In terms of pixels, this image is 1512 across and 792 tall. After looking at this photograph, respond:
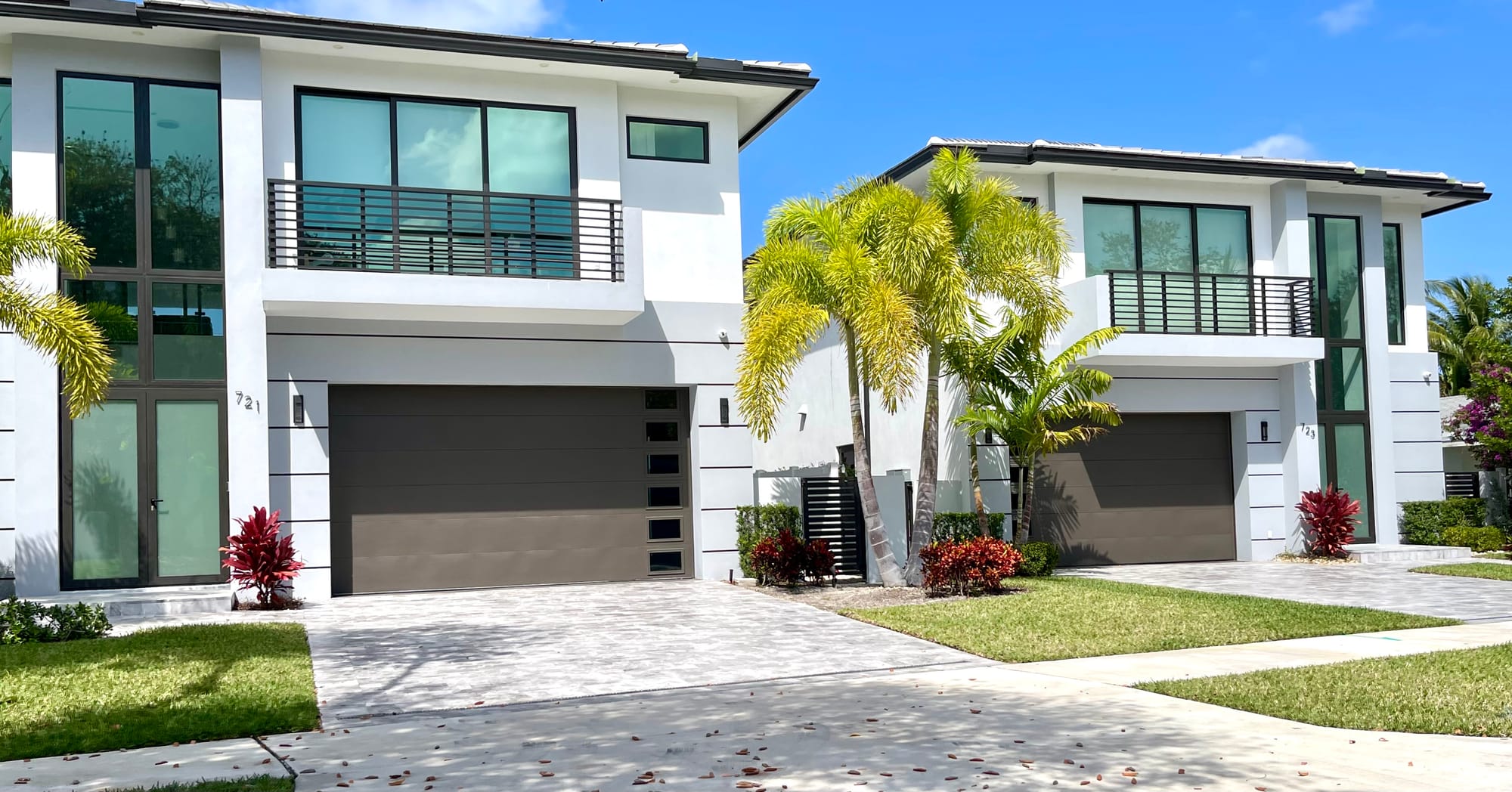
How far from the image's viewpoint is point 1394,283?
75.0 ft

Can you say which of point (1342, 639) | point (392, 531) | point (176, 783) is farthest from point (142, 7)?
point (1342, 639)

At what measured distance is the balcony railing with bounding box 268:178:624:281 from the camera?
15.5m

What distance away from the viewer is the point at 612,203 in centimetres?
1636

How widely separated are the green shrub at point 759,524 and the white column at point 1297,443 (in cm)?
924

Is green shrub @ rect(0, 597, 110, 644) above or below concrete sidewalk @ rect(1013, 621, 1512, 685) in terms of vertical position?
above

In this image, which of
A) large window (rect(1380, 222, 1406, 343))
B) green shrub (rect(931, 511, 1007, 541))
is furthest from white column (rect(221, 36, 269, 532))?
large window (rect(1380, 222, 1406, 343))

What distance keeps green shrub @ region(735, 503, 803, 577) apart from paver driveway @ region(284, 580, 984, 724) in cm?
159

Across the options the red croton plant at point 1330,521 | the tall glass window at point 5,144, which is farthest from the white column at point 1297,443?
the tall glass window at point 5,144

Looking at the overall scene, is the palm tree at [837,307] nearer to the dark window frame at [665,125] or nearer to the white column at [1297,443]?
the dark window frame at [665,125]

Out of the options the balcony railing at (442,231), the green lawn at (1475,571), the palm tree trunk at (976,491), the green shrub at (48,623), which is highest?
the balcony railing at (442,231)

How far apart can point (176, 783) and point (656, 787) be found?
8.11 feet

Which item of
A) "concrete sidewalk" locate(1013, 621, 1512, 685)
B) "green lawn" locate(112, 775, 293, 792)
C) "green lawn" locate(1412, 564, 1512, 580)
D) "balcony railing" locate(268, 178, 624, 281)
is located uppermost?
"balcony railing" locate(268, 178, 624, 281)

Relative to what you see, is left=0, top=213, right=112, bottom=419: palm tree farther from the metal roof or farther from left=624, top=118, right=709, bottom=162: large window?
the metal roof

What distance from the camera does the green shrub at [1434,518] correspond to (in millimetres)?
21609
